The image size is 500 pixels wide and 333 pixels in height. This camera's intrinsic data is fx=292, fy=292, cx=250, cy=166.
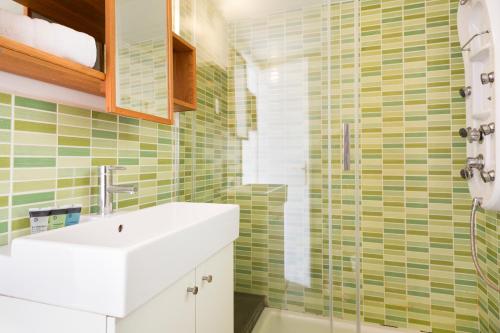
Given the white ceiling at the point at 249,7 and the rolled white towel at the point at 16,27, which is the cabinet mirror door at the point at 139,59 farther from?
the white ceiling at the point at 249,7

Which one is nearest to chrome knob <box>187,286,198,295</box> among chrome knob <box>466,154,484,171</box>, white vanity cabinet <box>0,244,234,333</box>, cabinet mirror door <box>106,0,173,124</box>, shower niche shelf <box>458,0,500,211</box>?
white vanity cabinet <box>0,244,234,333</box>

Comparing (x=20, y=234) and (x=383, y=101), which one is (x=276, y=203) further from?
(x=20, y=234)

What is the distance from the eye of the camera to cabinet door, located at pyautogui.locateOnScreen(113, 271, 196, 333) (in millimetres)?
596

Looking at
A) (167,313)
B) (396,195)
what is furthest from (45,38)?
(396,195)

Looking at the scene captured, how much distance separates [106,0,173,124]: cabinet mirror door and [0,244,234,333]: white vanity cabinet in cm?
55

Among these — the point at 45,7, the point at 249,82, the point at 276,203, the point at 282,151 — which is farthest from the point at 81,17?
the point at 276,203

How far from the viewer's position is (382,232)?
1.97 meters

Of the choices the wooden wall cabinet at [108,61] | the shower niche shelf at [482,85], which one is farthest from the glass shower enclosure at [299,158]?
the shower niche shelf at [482,85]

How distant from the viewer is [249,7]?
1.72 meters

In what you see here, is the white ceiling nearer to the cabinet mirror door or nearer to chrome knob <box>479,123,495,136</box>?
the cabinet mirror door

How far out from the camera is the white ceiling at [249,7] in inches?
64.6

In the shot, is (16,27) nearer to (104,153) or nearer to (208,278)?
(104,153)

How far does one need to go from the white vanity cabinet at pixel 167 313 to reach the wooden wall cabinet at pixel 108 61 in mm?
534

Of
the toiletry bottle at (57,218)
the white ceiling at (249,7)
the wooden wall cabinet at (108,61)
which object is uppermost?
the white ceiling at (249,7)
